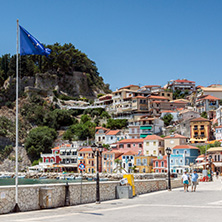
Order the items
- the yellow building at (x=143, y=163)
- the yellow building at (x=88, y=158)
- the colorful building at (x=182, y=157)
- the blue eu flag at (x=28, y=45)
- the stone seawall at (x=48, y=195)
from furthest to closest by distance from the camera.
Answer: the yellow building at (x=88, y=158), the yellow building at (x=143, y=163), the colorful building at (x=182, y=157), the blue eu flag at (x=28, y=45), the stone seawall at (x=48, y=195)

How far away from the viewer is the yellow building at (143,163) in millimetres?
70562

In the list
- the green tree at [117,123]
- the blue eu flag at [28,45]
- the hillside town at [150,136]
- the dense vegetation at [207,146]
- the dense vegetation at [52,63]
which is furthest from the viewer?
the dense vegetation at [52,63]

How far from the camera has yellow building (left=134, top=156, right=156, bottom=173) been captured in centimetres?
7056

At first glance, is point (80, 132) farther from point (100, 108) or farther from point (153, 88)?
point (153, 88)

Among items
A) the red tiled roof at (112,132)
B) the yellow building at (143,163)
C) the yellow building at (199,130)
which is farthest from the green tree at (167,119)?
the yellow building at (143,163)

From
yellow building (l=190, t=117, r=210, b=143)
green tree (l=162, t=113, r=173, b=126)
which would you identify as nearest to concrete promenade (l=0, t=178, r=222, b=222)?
yellow building (l=190, t=117, r=210, b=143)

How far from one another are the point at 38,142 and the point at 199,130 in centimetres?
3318

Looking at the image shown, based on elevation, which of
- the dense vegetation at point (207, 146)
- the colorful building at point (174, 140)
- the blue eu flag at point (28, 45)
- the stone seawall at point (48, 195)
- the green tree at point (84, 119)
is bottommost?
the stone seawall at point (48, 195)

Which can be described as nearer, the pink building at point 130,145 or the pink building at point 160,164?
the pink building at point 160,164

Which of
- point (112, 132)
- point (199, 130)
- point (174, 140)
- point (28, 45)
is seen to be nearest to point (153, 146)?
point (174, 140)

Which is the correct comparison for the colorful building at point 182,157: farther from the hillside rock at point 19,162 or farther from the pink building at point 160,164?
the hillside rock at point 19,162

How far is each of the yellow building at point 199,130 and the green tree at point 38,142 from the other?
29.8 meters

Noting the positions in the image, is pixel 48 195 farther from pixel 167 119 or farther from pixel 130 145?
pixel 167 119

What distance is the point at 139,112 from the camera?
90.2 meters
